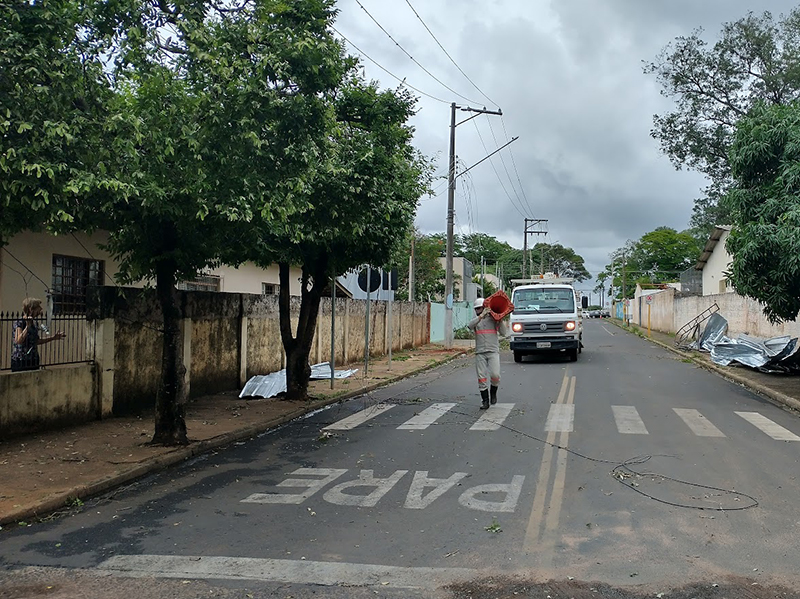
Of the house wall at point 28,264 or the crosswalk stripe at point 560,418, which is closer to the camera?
the crosswalk stripe at point 560,418

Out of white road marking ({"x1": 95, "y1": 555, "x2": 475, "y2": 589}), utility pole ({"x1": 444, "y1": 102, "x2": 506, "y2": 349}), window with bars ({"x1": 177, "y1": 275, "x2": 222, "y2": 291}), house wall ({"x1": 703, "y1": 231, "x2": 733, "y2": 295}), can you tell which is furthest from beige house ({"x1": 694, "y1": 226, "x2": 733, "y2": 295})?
white road marking ({"x1": 95, "y1": 555, "x2": 475, "y2": 589})

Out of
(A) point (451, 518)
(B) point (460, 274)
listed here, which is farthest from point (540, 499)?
(B) point (460, 274)

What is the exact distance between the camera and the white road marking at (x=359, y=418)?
443 inches

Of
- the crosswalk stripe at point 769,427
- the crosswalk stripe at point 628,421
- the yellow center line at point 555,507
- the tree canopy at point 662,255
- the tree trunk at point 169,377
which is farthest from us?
the tree canopy at point 662,255

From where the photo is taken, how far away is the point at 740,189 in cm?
1449

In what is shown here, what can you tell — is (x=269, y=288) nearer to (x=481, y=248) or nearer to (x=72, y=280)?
(x=72, y=280)

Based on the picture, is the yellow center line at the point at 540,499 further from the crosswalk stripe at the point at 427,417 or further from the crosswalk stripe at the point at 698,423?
the crosswalk stripe at the point at 698,423

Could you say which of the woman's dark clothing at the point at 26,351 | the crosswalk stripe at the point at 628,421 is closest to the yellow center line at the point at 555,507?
the crosswalk stripe at the point at 628,421

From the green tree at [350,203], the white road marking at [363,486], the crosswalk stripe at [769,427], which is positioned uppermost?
the green tree at [350,203]

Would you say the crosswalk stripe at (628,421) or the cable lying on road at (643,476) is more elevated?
the crosswalk stripe at (628,421)

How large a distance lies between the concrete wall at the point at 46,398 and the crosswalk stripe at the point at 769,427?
10.1m

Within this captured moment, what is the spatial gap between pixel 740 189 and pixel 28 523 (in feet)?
45.0

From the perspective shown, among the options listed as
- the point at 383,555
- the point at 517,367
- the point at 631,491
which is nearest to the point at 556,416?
the point at 631,491

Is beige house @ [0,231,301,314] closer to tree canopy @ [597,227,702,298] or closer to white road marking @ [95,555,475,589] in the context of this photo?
white road marking @ [95,555,475,589]
